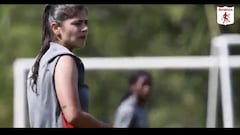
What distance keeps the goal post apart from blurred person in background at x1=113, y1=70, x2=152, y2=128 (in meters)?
0.18

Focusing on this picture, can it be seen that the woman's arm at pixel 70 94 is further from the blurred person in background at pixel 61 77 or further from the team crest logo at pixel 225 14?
the team crest logo at pixel 225 14

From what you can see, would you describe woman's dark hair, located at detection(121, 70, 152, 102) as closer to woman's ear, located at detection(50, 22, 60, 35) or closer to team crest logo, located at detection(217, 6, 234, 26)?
team crest logo, located at detection(217, 6, 234, 26)

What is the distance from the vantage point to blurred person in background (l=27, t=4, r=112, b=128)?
2.60 metres

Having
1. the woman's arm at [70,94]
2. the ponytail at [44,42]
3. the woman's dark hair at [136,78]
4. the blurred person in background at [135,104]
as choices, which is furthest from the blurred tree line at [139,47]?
the woman's arm at [70,94]

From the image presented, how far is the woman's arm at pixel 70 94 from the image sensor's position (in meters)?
2.58

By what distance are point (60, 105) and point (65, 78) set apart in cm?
8

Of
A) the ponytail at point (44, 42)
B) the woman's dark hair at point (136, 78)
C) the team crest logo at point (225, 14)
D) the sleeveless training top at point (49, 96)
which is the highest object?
the woman's dark hair at point (136, 78)

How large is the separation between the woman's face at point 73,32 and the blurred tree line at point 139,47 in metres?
3.33

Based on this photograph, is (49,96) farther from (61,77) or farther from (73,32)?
(73,32)
